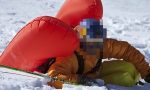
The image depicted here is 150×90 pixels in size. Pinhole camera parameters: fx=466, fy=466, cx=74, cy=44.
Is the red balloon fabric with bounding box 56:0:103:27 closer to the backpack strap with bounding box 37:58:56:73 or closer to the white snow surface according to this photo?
the white snow surface

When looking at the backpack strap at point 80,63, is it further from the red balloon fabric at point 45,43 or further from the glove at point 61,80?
the glove at point 61,80

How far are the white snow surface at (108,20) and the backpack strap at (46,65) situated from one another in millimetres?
423

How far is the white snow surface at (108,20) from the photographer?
3916mm

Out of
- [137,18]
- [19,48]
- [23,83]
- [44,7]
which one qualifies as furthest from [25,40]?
[44,7]

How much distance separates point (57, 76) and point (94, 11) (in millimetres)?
1570

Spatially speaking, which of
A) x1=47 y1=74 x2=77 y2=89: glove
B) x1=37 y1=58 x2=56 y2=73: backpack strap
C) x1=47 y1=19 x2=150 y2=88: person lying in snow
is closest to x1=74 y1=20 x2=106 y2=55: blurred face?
x1=47 y1=19 x2=150 y2=88: person lying in snow

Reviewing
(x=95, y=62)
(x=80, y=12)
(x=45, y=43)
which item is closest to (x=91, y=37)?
(x=95, y=62)

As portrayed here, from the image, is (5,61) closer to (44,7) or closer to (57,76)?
(57,76)

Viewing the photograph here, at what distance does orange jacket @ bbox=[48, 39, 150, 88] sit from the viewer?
3.82 metres

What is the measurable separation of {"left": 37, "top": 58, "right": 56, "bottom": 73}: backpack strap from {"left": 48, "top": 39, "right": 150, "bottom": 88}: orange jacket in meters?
0.07

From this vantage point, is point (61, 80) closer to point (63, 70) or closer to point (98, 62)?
point (63, 70)

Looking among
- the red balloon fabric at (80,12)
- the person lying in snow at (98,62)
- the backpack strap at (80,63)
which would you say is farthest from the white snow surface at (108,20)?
the red balloon fabric at (80,12)

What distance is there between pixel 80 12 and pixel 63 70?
4.67 ft

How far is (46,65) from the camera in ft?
13.5
